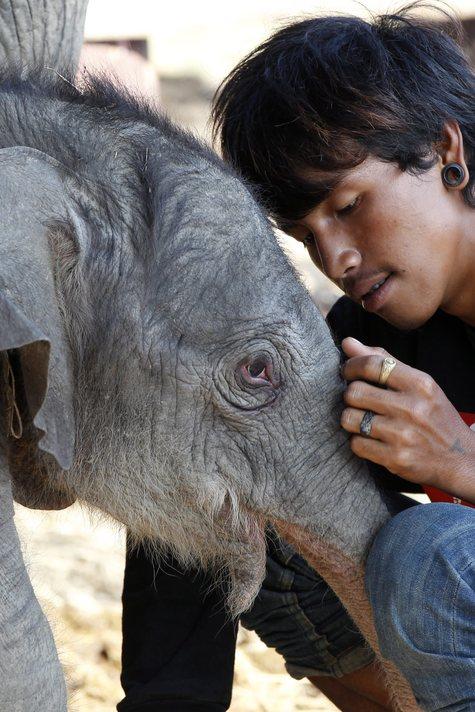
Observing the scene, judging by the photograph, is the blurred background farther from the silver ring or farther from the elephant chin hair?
the silver ring

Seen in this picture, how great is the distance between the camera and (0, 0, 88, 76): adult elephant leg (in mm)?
2865

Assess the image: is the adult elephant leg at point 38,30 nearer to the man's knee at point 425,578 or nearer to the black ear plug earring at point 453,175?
the black ear plug earring at point 453,175

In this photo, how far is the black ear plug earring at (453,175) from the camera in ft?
8.16

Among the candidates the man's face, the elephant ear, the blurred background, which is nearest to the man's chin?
the man's face

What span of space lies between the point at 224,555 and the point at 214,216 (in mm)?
634

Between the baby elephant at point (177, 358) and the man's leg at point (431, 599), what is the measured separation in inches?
4.2

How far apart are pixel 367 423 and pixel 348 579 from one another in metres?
0.30

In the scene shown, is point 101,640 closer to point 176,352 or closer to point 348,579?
point 348,579

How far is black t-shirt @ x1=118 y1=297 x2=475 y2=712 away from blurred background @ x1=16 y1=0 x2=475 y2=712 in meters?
0.15

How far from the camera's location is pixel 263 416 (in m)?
2.19

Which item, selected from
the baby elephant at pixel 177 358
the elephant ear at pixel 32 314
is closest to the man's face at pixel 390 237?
the baby elephant at pixel 177 358

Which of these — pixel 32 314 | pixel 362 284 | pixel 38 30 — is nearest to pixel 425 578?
pixel 362 284

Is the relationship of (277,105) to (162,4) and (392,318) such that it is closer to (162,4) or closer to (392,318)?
(392,318)

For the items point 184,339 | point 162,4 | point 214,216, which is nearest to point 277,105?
point 214,216
